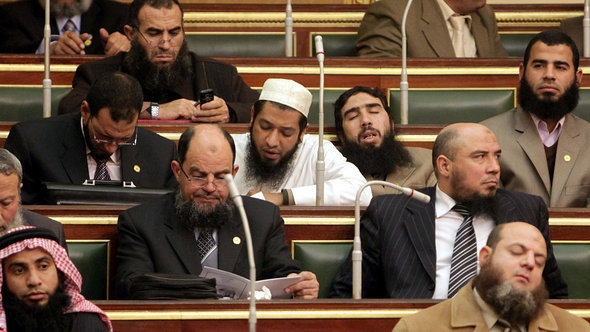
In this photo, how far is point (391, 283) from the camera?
16.4 feet

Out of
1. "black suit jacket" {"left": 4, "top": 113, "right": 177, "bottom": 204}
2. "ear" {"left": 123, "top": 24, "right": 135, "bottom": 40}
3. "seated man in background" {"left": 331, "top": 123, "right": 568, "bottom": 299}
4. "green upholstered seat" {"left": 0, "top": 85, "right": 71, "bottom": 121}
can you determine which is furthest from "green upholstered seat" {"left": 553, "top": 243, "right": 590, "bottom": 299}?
"green upholstered seat" {"left": 0, "top": 85, "right": 71, "bottom": 121}

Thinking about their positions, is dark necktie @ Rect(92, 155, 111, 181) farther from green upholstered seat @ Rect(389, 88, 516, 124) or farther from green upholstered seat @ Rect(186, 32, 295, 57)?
green upholstered seat @ Rect(186, 32, 295, 57)

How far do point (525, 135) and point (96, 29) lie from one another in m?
2.42

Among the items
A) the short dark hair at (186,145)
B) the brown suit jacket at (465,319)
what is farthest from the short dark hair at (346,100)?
the brown suit jacket at (465,319)

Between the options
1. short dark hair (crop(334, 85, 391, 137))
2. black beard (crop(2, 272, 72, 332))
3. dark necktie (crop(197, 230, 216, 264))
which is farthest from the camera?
short dark hair (crop(334, 85, 391, 137))

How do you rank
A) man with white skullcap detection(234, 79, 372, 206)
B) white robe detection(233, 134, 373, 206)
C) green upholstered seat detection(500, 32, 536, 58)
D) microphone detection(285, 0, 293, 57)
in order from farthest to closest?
green upholstered seat detection(500, 32, 536, 58) < microphone detection(285, 0, 293, 57) < man with white skullcap detection(234, 79, 372, 206) < white robe detection(233, 134, 373, 206)

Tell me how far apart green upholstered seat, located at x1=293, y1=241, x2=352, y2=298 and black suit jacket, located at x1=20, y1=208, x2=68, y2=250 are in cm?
94

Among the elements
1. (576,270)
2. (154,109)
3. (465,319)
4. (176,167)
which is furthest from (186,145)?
(576,270)

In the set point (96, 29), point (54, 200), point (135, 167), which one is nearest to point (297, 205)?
point (135, 167)

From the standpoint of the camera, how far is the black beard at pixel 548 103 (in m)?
6.05

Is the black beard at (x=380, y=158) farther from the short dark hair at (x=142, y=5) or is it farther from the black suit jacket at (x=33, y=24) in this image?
the black suit jacket at (x=33, y=24)

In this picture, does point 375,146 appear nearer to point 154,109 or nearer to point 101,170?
point 154,109

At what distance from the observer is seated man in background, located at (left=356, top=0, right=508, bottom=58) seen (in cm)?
711

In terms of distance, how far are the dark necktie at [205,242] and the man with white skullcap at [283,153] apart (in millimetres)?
715
